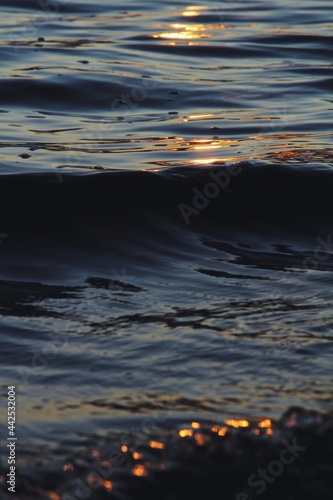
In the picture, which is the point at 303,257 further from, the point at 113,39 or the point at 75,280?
the point at 113,39

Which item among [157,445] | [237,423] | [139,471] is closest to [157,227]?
[237,423]

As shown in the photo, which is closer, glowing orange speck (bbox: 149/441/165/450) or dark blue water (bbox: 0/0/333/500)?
glowing orange speck (bbox: 149/441/165/450)

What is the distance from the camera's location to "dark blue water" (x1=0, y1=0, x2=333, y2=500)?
3582 millimetres

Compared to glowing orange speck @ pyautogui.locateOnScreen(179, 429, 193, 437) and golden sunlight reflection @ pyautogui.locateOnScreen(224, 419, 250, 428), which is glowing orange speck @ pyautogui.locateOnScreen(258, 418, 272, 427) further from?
glowing orange speck @ pyautogui.locateOnScreen(179, 429, 193, 437)

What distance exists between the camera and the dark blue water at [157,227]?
3.58 m

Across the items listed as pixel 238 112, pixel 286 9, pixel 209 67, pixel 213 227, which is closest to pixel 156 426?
pixel 213 227

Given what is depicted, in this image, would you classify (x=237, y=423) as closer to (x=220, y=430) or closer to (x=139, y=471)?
(x=220, y=430)

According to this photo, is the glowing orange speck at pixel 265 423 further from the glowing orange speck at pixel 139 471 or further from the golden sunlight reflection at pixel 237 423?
the glowing orange speck at pixel 139 471

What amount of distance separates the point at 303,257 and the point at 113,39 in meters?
5.26

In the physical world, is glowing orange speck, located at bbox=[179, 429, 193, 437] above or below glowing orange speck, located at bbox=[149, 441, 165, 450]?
above

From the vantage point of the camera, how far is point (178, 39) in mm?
10164

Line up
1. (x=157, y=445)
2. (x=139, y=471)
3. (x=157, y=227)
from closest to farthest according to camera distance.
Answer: (x=139, y=471)
(x=157, y=445)
(x=157, y=227)

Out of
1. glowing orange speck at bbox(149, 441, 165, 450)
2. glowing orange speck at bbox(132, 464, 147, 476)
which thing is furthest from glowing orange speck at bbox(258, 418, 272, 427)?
glowing orange speck at bbox(132, 464, 147, 476)

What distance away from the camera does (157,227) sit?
18.8 ft
